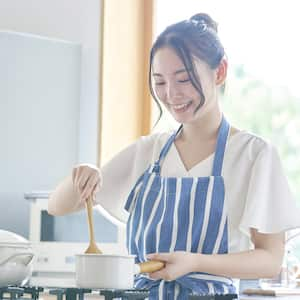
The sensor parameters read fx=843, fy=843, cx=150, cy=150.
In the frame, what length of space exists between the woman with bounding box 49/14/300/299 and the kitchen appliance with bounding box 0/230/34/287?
157 mm

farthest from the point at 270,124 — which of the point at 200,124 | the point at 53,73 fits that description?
the point at 200,124

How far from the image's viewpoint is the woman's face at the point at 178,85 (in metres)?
1.54

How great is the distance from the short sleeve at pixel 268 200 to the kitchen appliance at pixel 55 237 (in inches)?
47.7

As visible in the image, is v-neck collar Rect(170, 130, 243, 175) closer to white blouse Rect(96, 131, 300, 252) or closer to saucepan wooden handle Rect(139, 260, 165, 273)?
white blouse Rect(96, 131, 300, 252)

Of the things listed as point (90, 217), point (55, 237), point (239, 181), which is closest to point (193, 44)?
point (239, 181)

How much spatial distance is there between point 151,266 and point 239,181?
31 centimetres

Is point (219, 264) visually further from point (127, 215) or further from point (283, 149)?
point (283, 149)

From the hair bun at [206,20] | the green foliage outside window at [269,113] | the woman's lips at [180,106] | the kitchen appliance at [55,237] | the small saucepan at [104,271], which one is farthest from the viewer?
the green foliage outside window at [269,113]

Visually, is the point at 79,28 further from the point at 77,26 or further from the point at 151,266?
the point at 151,266

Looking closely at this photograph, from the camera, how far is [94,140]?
312cm

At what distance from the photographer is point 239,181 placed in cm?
157

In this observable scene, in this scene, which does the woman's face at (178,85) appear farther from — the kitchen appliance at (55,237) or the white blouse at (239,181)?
the kitchen appliance at (55,237)

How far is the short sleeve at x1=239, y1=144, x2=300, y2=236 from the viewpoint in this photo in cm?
151

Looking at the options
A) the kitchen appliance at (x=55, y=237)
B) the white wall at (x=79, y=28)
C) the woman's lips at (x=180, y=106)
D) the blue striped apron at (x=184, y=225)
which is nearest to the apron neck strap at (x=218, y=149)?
the blue striped apron at (x=184, y=225)
